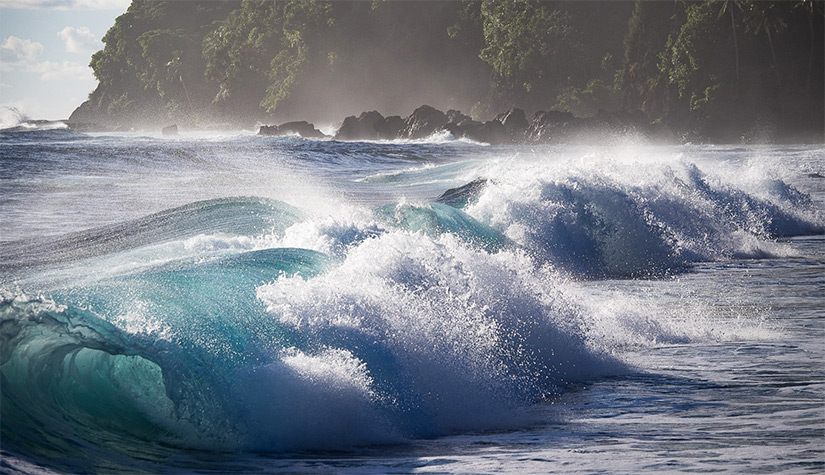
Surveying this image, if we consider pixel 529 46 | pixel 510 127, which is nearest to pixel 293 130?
pixel 510 127

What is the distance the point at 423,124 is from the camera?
1666 inches

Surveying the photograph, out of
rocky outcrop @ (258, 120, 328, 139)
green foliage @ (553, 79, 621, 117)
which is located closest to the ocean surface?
rocky outcrop @ (258, 120, 328, 139)

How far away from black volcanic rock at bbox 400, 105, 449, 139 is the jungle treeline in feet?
32.3

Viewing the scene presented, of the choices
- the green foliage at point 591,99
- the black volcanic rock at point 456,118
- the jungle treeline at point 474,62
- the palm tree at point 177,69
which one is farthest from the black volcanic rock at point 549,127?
the palm tree at point 177,69

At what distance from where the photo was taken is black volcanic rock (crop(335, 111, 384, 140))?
43844 mm

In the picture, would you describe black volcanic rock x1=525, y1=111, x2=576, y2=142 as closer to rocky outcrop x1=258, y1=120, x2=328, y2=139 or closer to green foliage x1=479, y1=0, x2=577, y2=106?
green foliage x1=479, y1=0, x2=577, y2=106

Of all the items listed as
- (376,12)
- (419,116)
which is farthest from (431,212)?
(376,12)

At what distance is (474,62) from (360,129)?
17.0 metres

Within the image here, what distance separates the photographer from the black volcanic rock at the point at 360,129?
144 feet

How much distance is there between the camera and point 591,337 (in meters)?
5.78

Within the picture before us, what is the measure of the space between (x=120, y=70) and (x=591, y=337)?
89.7 meters

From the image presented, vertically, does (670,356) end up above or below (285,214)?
below

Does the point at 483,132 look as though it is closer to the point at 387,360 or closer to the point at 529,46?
the point at 529,46

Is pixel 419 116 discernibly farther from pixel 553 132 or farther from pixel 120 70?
pixel 120 70
